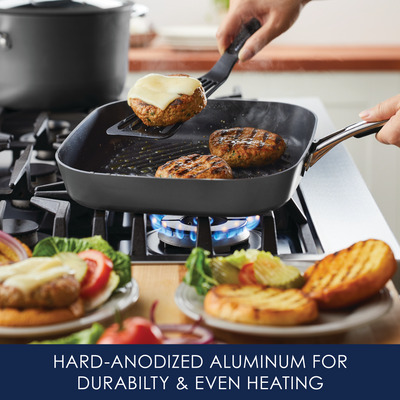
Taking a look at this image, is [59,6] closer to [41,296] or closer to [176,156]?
[176,156]

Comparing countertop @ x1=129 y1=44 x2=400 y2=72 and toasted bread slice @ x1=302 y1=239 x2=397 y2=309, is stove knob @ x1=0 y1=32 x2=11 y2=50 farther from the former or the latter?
countertop @ x1=129 y1=44 x2=400 y2=72

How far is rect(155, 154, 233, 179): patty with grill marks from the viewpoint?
3.48 feet

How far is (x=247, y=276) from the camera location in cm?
71

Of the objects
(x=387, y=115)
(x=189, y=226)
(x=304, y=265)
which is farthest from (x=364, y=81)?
(x=304, y=265)

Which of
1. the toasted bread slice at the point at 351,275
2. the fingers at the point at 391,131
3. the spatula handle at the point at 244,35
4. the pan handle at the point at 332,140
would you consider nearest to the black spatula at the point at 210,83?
the spatula handle at the point at 244,35

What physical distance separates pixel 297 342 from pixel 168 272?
0.80 ft

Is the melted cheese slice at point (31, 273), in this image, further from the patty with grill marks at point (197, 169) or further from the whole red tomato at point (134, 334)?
the patty with grill marks at point (197, 169)

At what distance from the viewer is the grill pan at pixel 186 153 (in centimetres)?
87

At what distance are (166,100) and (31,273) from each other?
2.07 feet

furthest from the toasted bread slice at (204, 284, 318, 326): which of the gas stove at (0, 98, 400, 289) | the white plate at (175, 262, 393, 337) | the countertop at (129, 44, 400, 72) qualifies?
the countertop at (129, 44, 400, 72)

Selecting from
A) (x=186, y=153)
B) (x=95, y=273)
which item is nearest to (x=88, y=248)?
(x=95, y=273)

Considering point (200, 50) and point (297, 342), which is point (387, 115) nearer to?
point (297, 342)

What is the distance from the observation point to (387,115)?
1073 mm

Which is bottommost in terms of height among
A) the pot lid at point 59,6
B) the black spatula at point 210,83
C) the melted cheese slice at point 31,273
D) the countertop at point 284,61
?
the countertop at point 284,61
